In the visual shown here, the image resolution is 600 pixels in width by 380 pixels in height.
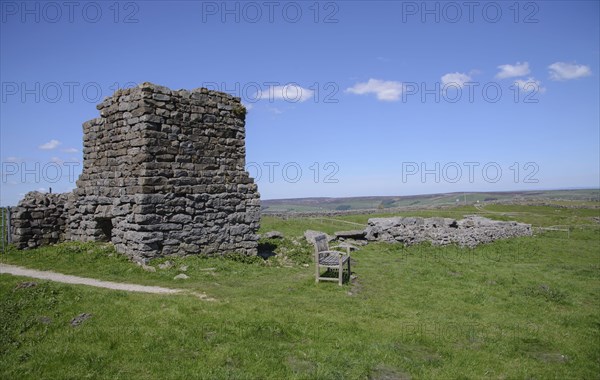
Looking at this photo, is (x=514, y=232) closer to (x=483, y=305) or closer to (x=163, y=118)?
(x=483, y=305)

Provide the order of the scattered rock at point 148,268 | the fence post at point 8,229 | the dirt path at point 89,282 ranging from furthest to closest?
the fence post at point 8,229
the scattered rock at point 148,268
the dirt path at point 89,282

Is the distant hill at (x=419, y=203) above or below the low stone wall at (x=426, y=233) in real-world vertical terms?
below

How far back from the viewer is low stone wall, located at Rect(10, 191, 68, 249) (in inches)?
628

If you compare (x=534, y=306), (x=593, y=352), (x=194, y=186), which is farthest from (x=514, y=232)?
(x=194, y=186)

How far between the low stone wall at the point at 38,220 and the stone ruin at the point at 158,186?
0.13ft

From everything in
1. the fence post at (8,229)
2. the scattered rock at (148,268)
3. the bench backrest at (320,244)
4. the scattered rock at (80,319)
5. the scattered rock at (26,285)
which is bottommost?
the scattered rock at (80,319)

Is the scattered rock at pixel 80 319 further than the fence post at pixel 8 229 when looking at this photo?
No

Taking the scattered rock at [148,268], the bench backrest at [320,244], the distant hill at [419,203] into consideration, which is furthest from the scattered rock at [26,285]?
the distant hill at [419,203]

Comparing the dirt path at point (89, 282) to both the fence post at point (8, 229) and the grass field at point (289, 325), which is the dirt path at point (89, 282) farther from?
the fence post at point (8, 229)

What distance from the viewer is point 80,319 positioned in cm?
830

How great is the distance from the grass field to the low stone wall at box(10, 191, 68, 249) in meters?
1.01

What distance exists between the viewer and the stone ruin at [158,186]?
47.1 feet

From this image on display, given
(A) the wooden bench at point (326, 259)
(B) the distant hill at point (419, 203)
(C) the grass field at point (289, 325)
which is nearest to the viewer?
(C) the grass field at point (289, 325)

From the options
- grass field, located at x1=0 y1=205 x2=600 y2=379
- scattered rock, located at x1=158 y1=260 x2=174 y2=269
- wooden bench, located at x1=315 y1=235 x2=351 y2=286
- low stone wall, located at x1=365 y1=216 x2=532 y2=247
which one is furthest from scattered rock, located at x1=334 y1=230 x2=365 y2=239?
scattered rock, located at x1=158 y1=260 x2=174 y2=269
